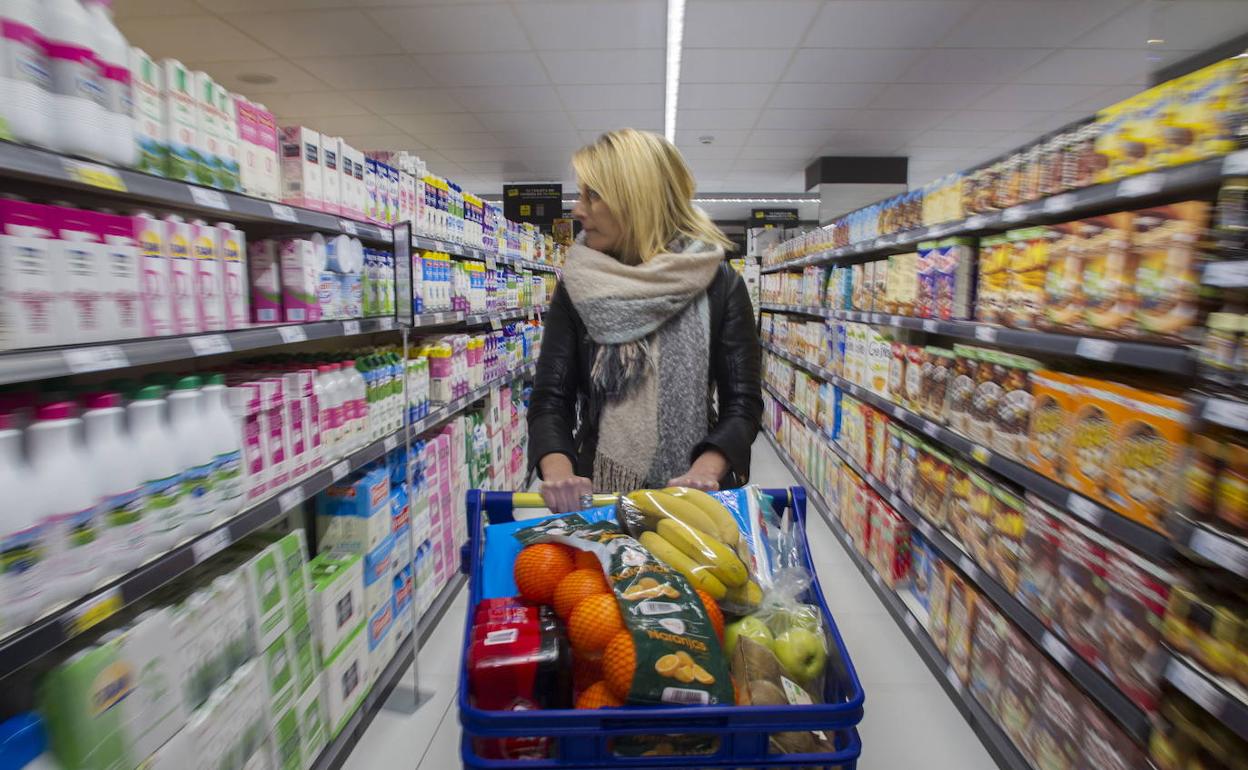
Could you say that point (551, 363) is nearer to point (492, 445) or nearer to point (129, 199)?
point (129, 199)

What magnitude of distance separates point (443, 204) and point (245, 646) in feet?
7.21

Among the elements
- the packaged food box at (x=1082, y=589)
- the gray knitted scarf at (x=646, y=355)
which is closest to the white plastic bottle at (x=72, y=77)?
the gray knitted scarf at (x=646, y=355)

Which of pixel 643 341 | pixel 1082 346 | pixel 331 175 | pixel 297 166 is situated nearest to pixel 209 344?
pixel 297 166

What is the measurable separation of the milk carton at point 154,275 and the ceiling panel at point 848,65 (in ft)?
16.1

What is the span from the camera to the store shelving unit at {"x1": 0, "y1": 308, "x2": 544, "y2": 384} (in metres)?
1.07

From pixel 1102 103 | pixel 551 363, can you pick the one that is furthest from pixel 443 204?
pixel 1102 103

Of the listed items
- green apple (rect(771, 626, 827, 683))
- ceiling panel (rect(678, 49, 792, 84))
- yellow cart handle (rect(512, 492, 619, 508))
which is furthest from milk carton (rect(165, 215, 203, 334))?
ceiling panel (rect(678, 49, 792, 84))

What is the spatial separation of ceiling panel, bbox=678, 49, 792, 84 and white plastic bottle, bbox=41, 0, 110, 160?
4.61m

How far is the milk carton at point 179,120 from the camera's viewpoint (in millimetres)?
1454

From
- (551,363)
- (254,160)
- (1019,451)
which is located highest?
(254,160)

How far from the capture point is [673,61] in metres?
5.34

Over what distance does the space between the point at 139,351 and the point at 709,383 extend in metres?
1.28

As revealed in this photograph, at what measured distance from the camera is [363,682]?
223cm

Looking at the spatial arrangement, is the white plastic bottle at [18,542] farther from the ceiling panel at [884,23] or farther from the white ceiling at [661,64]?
the ceiling panel at [884,23]
